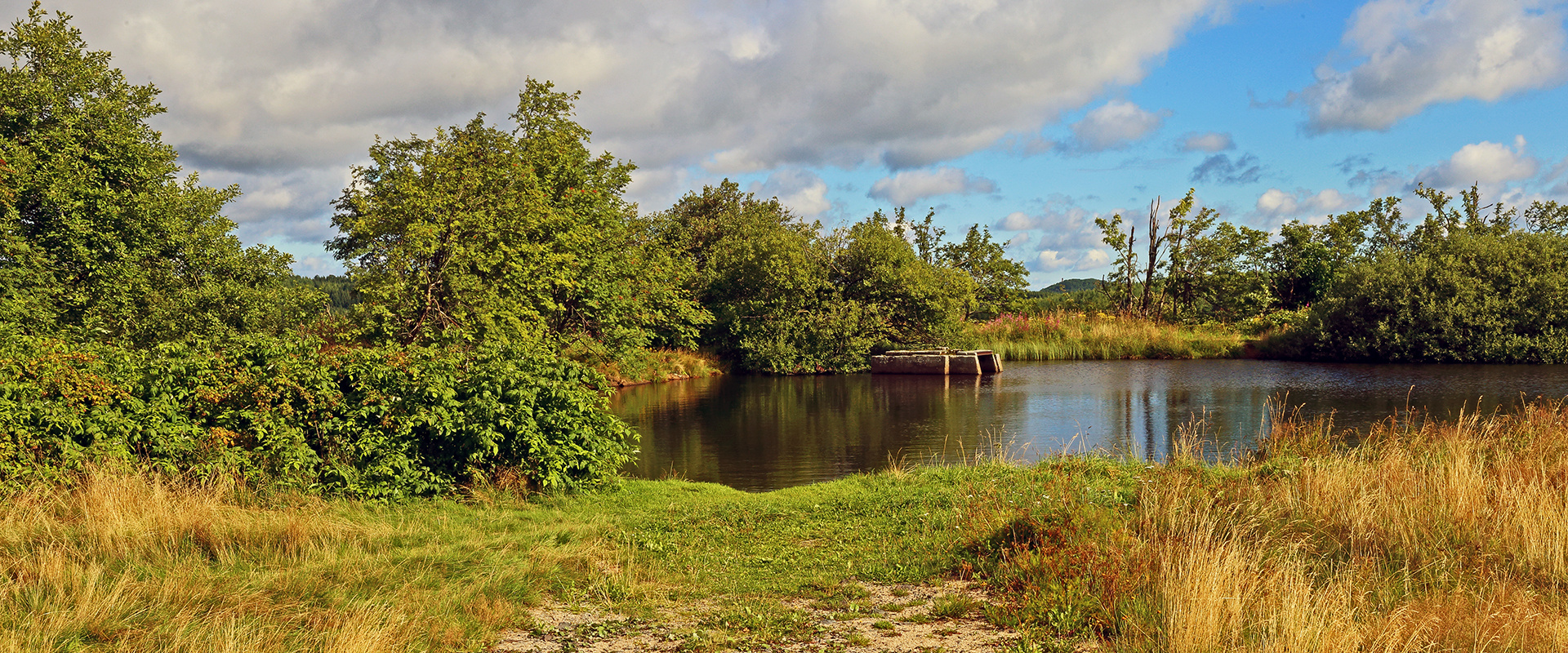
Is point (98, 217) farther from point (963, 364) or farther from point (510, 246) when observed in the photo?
point (963, 364)

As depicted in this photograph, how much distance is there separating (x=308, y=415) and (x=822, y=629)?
6876 mm

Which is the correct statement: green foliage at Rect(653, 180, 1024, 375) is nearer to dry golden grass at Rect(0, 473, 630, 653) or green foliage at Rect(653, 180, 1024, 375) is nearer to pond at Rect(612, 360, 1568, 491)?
pond at Rect(612, 360, 1568, 491)

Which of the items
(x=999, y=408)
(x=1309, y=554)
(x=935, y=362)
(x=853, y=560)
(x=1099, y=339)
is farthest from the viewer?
(x=1099, y=339)

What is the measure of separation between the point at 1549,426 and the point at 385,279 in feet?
58.3

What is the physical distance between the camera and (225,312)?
63.9 ft

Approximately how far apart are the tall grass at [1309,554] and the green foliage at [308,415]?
5.04 meters

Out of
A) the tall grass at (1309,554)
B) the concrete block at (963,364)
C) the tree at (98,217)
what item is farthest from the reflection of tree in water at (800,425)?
the tree at (98,217)

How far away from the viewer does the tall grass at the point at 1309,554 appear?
17.9 feet

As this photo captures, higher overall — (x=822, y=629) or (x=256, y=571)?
(x=256, y=571)

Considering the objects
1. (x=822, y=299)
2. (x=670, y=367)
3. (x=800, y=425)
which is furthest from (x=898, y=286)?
(x=800, y=425)

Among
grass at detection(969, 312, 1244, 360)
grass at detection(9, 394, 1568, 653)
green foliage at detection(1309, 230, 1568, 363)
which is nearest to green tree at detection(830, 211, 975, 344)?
grass at detection(969, 312, 1244, 360)

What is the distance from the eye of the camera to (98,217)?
17.8m

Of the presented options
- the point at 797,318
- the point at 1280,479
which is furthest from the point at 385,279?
the point at 797,318

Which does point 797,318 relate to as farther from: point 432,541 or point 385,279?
point 432,541
